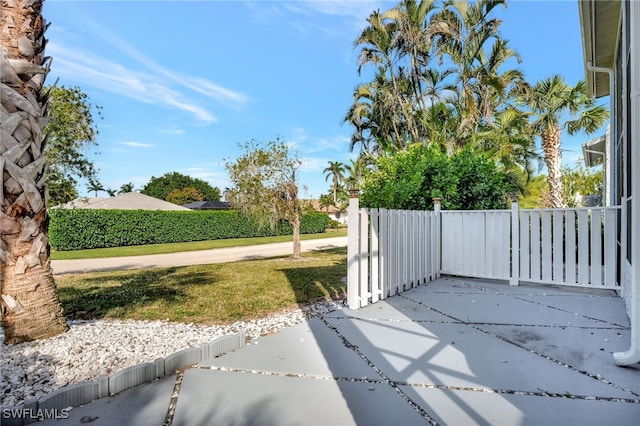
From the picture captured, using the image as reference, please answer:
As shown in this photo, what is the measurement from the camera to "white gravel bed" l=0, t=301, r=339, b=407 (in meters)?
2.38

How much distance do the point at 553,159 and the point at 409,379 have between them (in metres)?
13.8

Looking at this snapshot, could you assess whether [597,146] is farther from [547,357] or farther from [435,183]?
[547,357]

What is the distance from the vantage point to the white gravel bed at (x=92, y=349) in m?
2.38

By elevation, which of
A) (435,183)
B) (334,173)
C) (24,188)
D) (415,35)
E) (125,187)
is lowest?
(24,188)

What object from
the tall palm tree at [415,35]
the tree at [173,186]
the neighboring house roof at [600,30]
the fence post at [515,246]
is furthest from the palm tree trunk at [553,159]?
the tree at [173,186]

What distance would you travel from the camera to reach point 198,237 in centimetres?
2078

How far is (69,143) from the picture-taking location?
8281 mm

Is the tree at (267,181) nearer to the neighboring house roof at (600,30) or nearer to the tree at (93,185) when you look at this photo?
the tree at (93,185)

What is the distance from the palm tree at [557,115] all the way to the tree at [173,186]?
54.7m

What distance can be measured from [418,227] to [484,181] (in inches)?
96.5

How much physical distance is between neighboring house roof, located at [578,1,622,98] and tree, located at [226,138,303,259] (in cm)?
866

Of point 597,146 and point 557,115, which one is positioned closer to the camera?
point 597,146


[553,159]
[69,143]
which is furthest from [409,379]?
[553,159]

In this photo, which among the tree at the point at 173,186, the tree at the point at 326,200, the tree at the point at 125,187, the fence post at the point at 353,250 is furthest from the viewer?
the tree at the point at 125,187
